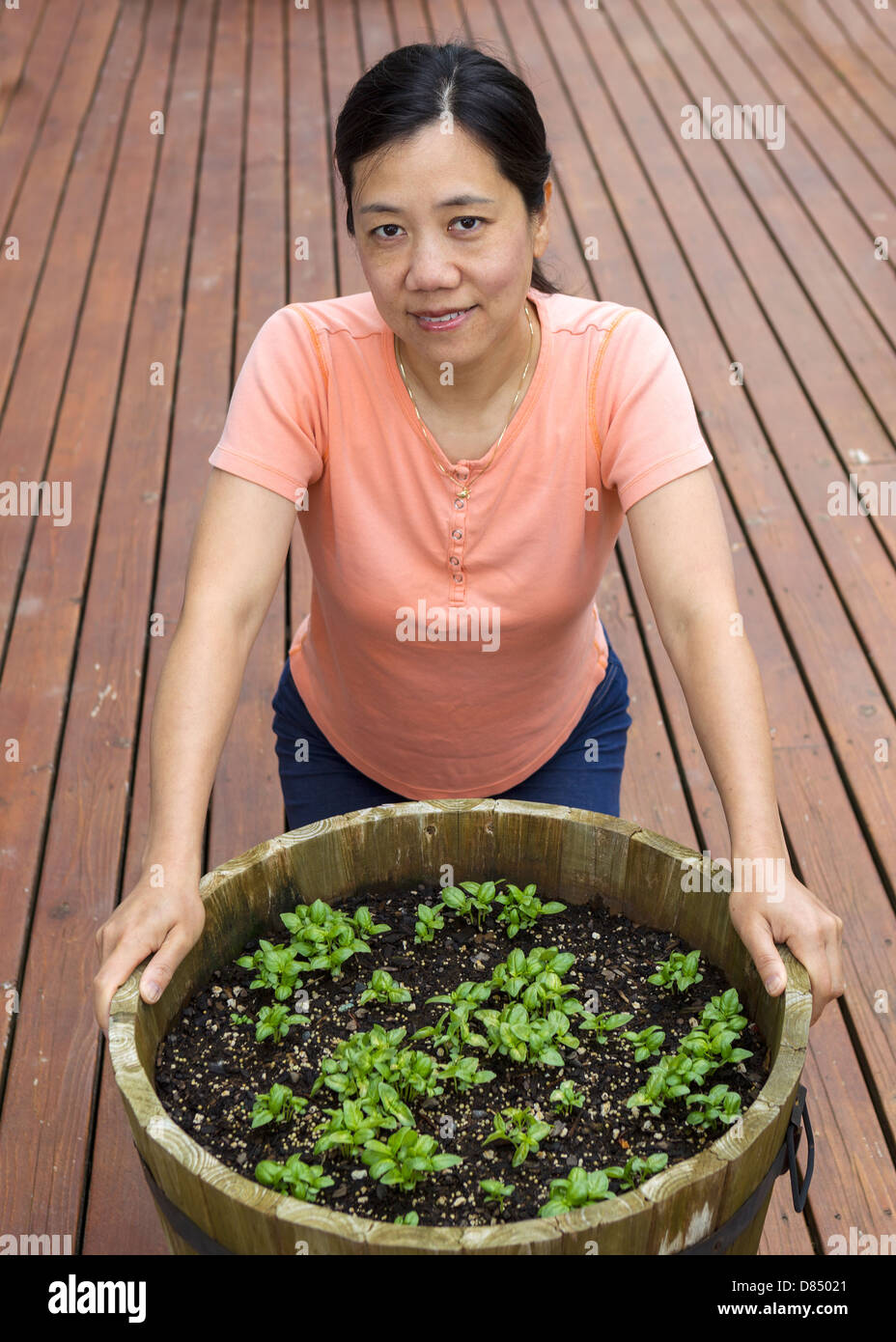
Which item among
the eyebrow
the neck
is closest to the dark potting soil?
the neck

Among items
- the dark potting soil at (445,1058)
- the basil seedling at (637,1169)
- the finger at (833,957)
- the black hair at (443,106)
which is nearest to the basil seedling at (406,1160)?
the dark potting soil at (445,1058)

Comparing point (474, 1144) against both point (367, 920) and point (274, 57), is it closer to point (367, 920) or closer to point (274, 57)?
point (367, 920)

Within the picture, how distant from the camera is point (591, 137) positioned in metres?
4.24

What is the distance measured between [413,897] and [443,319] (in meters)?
0.58

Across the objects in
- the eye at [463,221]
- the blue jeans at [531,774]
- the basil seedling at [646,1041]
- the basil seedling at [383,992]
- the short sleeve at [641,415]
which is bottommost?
the basil seedling at [646,1041]

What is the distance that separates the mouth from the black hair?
13 cm

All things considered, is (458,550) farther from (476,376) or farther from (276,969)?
(276,969)

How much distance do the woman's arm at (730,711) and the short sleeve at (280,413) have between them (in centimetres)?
36

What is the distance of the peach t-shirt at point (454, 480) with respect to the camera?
1443 millimetres

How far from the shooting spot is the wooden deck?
76.1 inches

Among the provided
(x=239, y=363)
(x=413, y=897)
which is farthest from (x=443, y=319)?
(x=239, y=363)

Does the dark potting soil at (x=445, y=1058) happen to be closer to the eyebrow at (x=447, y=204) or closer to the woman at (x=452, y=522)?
the woman at (x=452, y=522)

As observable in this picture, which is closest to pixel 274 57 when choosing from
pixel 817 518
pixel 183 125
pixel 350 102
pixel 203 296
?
pixel 183 125

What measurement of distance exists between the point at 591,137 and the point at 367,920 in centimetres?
358
